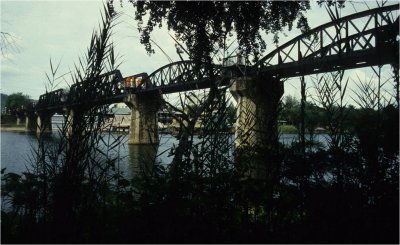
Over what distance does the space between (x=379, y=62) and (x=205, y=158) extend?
7.60 ft

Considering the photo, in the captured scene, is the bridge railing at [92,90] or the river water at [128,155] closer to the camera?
the bridge railing at [92,90]

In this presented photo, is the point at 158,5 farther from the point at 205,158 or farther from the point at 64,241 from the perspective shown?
the point at 64,241

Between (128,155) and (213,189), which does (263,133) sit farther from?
(128,155)

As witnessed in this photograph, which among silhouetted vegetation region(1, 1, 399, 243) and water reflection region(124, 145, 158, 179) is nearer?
silhouetted vegetation region(1, 1, 399, 243)

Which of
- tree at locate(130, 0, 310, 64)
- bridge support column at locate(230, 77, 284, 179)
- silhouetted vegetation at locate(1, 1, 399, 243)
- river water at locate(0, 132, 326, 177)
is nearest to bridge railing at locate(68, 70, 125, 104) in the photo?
silhouetted vegetation at locate(1, 1, 399, 243)

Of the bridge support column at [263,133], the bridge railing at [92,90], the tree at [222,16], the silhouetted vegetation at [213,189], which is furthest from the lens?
the tree at [222,16]

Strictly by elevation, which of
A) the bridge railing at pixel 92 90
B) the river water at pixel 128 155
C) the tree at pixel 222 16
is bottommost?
the river water at pixel 128 155

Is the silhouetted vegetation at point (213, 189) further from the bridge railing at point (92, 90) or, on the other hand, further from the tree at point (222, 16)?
the tree at point (222, 16)

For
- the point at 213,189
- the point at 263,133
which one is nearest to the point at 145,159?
the point at 213,189

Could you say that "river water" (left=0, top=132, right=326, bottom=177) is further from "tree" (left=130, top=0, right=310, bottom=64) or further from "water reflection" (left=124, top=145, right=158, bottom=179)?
"tree" (left=130, top=0, right=310, bottom=64)

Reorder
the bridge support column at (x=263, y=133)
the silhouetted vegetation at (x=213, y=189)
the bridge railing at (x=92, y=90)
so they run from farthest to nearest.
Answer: the bridge support column at (x=263, y=133) → the bridge railing at (x=92, y=90) → the silhouetted vegetation at (x=213, y=189)

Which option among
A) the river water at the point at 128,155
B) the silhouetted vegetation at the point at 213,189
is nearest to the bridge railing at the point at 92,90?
the silhouetted vegetation at the point at 213,189

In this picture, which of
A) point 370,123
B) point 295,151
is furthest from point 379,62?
point 295,151

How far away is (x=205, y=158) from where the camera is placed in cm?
347
